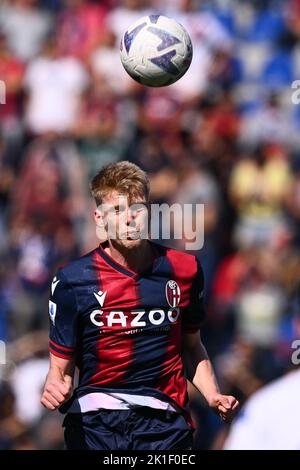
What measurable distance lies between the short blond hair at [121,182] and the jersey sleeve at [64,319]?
506 millimetres

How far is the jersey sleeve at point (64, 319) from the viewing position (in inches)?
241

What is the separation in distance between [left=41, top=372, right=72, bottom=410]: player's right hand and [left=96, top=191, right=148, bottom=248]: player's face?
84 cm

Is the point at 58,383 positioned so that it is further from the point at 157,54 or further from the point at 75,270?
the point at 157,54

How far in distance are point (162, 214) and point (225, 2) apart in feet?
13.0

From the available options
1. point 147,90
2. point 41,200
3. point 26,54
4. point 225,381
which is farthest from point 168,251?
point 26,54

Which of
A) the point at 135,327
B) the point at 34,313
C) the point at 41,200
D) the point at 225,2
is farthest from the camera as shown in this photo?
the point at 225,2

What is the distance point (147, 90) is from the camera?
13578 mm

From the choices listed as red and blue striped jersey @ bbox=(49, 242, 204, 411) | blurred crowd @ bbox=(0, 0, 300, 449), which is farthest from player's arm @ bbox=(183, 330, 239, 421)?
blurred crowd @ bbox=(0, 0, 300, 449)

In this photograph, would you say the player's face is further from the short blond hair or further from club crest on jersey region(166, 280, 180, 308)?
club crest on jersey region(166, 280, 180, 308)

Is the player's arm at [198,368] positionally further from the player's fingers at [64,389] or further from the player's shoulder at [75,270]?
the player's fingers at [64,389]

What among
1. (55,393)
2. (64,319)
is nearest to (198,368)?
(64,319)

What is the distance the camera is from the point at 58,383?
5957 mm

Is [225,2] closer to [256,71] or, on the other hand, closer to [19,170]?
[256,71]

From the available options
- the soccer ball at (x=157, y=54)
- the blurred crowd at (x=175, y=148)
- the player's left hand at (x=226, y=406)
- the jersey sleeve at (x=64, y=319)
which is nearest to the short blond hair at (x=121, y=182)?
the jersey sleeve at (x=64, y=319)
